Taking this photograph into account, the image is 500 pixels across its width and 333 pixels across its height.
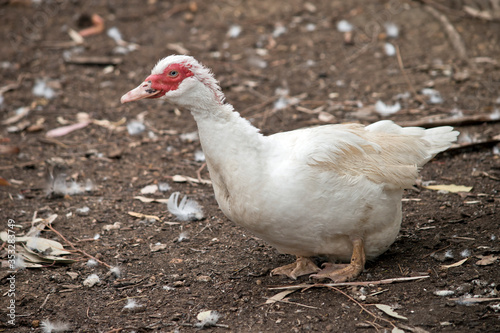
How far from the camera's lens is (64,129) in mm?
6227

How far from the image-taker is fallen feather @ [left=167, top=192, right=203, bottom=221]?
14.8 ft

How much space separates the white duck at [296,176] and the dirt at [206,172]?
327mm

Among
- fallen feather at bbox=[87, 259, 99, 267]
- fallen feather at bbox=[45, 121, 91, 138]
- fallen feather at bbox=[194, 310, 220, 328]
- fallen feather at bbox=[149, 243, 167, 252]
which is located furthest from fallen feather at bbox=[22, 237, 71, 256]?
fallen feather at bbox=[45, 121, 91, 138]

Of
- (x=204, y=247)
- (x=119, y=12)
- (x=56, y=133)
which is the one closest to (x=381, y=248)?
(x=204, y=247)

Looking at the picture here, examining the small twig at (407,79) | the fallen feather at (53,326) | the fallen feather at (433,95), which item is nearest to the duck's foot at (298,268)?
the fallen feather at (53,326)

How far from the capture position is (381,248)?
3580 mm

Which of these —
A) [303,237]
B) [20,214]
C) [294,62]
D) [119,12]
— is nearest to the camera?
[303,237]

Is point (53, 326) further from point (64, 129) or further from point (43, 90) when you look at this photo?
point (43, 90)

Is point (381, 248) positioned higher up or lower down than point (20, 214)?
higher up

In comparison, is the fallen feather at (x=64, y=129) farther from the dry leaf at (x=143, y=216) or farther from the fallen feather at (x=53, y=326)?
the fallen feather at (x=53, y=326)

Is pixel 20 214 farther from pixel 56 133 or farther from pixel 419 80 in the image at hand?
pixel 419 80

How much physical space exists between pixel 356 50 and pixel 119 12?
3.96 meters

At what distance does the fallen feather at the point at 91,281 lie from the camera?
12.1 ft

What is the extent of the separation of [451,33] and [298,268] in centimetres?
498
